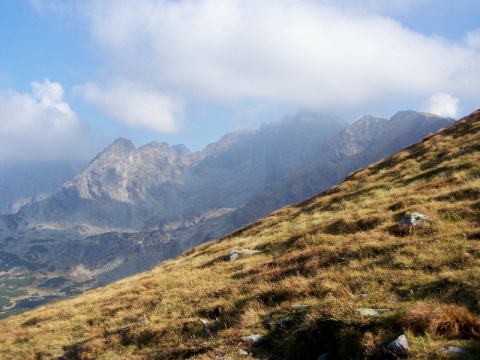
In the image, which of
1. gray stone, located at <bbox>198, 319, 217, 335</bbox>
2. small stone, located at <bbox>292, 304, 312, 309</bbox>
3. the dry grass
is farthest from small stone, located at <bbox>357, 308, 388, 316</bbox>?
gray stone, located at <bbox>198, 319, 217, 335</bbox>

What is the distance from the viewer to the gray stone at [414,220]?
61.3 feet

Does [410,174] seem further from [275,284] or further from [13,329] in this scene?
[13,329]

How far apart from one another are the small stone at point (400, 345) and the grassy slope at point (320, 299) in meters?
0.15

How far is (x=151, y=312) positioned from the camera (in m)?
19.1

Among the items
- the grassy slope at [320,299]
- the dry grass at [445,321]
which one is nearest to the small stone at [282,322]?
the grassy slope at [320,299]

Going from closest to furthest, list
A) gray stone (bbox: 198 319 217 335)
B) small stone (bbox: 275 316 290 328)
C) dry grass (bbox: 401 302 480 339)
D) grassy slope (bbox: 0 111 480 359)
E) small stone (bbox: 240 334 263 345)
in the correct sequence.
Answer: dry grass (bbox: 401 302 480 339)
grassy slope (bbox: 0 111 480 359)
small stone (bbox: 240 334 263 345)
small stone (bbox: 275 316 290 328)
gray stone (bbox: 198 319 217 335)

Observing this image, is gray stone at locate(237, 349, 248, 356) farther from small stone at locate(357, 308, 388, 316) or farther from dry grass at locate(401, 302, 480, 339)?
dry grass at locate(401, 302, 480, 339)

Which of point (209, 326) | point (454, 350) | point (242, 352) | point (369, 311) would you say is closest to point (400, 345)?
point (454, 350)

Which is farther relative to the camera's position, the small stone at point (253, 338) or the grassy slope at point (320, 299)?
the small stone at point (253, 338)

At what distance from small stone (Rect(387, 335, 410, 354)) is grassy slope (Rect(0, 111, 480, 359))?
0.48 feet

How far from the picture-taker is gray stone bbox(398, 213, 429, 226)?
18.7 m

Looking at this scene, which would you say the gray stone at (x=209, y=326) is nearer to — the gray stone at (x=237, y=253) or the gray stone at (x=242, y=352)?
the gray stone at (x=242, y=352)

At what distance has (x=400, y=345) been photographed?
29.2ft

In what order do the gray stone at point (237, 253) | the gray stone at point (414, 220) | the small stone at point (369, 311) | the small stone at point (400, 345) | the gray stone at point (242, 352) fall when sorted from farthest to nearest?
the gray stone at point (237, 253)
the gray stone at point (414, 220)
the gray stone at point (242, 352)
the small stone at point (369, 311)
the small stone at point (400, 345)
